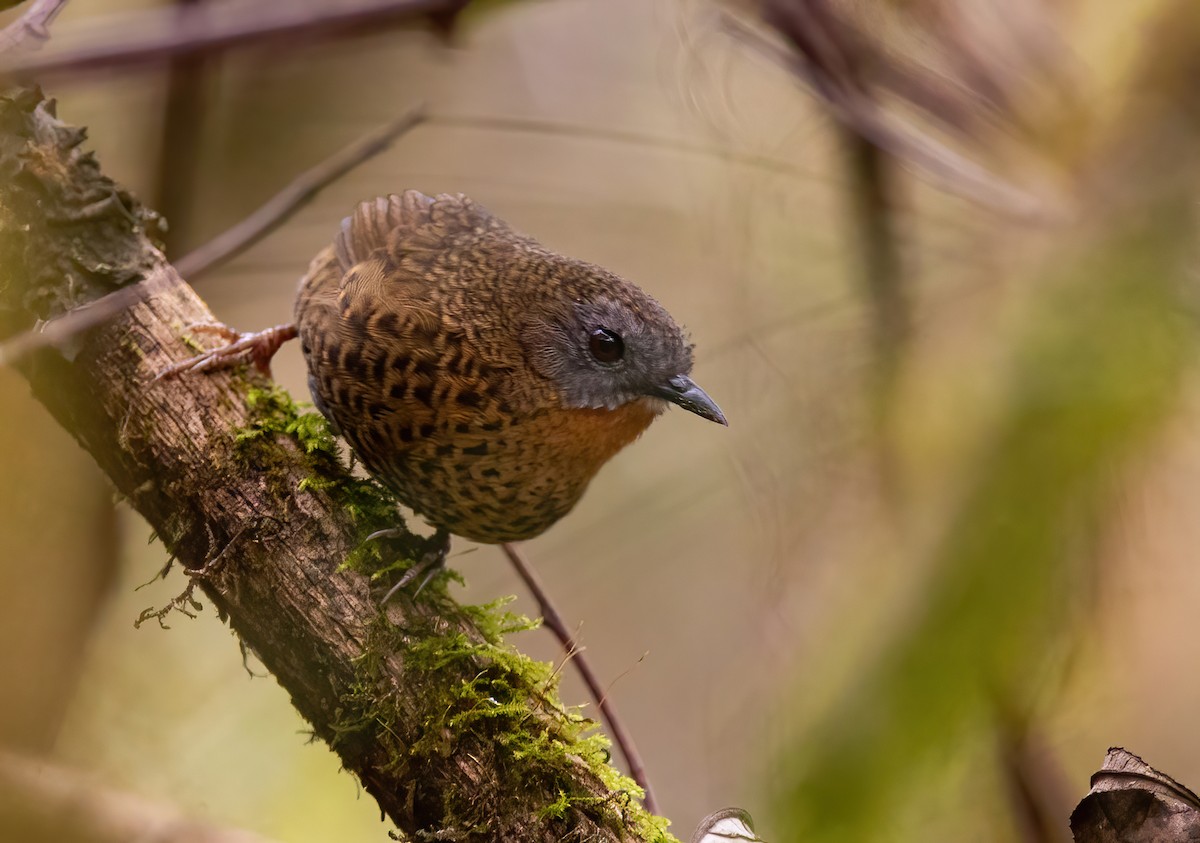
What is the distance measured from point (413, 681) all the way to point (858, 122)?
88.4 inches

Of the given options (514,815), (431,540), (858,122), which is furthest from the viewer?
(858,122)

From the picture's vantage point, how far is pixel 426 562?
2229mm

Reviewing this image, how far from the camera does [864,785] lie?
192cm

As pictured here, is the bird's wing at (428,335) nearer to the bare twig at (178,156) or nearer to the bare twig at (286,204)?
the bare twig at (286,204)

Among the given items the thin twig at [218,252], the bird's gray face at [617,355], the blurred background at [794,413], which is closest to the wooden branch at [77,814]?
the blurred background at [794,413]

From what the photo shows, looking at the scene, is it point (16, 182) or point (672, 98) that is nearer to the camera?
point (16, 182)

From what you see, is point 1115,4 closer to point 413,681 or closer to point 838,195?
point 838,195

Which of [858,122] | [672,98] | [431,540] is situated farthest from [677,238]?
[431,540]

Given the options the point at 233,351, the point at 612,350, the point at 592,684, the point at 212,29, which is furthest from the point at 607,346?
the point at 212,29

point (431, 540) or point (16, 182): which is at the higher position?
point (16, 182)

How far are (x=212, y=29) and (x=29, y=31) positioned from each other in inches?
Answer: 21.3

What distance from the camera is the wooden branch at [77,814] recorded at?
1623 millimetres

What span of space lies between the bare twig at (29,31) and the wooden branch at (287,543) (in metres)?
0.23

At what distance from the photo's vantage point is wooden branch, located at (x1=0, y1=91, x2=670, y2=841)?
6.30 feet
